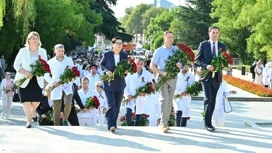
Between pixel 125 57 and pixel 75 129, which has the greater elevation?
pixel 125 57

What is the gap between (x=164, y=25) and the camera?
339 feet

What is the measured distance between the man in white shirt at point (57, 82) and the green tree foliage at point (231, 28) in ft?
112

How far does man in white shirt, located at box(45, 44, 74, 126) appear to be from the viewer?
9984mm

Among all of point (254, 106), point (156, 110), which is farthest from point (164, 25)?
point (156, 110)

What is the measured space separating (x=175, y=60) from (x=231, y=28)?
4151 cm

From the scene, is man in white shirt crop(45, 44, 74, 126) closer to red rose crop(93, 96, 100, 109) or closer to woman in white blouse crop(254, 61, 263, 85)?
red rose crop(93, 96, 100, 109)

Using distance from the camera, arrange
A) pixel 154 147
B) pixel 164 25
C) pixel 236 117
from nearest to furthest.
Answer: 1. pixel 154 147
2. pixel 236 117
3. pixel 164 25

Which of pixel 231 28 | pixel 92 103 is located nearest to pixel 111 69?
pixel 92 103

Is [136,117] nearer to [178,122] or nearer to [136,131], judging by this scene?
[178,122]

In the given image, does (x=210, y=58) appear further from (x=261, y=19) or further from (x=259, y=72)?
(x=261, y=19)

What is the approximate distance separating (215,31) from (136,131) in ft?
7.33

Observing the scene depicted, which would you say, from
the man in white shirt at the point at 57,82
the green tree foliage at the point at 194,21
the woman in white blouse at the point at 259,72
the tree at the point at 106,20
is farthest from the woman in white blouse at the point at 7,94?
the green tree foliage at the point at 194,21

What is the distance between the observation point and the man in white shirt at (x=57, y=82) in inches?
393

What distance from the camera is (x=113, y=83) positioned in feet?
29.9
